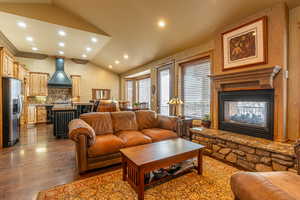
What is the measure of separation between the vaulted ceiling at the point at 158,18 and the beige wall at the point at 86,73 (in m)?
3.39

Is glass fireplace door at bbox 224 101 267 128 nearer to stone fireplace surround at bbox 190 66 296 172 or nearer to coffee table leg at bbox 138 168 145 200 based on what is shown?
stone fireplace surround at bbox 190 66 296 172

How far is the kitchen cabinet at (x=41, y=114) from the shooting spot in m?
6.66

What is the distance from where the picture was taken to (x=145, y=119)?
3627 millimetres

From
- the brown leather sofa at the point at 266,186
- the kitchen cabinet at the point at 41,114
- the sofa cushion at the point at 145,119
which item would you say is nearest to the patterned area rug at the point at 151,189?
the brown leather sofa at the point at 266,186

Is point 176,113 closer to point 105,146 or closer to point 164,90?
point 164,90

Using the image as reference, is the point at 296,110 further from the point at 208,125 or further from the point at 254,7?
the point at 254,7

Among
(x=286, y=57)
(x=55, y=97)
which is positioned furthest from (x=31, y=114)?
(x=286, y=57)

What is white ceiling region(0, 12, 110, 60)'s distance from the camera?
13.9 ft

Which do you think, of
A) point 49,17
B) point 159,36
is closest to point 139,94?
point 159,36

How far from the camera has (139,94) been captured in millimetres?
8352

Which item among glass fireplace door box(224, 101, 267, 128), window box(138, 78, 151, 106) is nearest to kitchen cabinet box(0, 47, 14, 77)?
window box(138, 78, 151, 106)

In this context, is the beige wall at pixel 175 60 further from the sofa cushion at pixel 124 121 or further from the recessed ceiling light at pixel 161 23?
the sofa cushion at pixel 124 121

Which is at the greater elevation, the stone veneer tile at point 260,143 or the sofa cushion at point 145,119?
the sofa cushion at point 145,119

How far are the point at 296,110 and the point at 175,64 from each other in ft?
10.7
